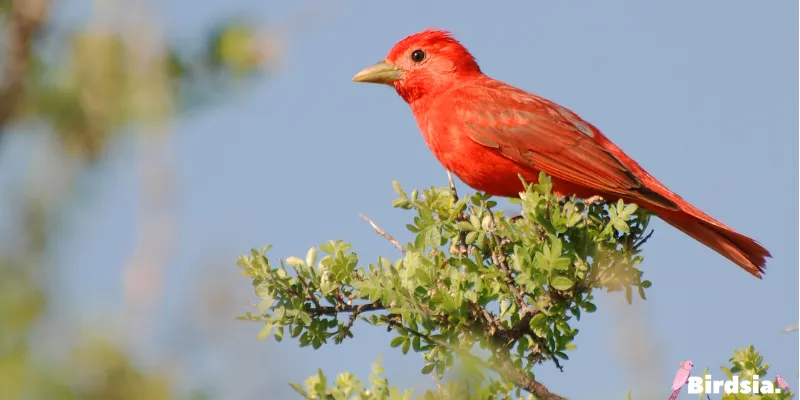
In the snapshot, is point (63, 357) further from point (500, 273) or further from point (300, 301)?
point (500, 273)

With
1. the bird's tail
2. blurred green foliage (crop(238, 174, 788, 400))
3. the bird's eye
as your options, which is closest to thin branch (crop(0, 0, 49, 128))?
blurred green foliage (crop(238, 174, 788, 400))

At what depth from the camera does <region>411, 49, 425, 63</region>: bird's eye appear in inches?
223

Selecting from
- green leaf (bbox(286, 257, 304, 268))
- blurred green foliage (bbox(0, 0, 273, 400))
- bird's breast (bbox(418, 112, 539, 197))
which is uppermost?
bird's breast (bbox(418, 112, 539, 197))

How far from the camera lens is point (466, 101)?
5133 millimetres

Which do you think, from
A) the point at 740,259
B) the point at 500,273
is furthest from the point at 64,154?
the point at 740,259

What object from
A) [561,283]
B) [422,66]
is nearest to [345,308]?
[561,283]

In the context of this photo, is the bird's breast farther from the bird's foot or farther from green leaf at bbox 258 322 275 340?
green leaf at bbox 258 322 275 340

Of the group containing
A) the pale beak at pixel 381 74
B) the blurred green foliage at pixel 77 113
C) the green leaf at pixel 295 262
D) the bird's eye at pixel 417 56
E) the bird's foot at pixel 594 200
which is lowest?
the blurred green foliage at pixel 77 113

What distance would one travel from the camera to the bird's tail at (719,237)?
435 centimetres

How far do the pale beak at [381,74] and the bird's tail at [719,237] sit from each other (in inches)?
75.1

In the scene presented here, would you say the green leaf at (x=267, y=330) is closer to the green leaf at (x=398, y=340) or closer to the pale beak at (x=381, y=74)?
the green leaf at (x=398, y=340)

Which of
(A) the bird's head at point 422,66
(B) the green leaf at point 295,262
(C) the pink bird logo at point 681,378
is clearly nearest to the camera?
(C) the pink bird logo at point 681,378

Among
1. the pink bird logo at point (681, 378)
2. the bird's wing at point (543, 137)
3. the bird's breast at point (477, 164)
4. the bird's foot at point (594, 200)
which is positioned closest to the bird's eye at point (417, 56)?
the bird's wing at point (543, 137)

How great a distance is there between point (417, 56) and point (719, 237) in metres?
2.15
